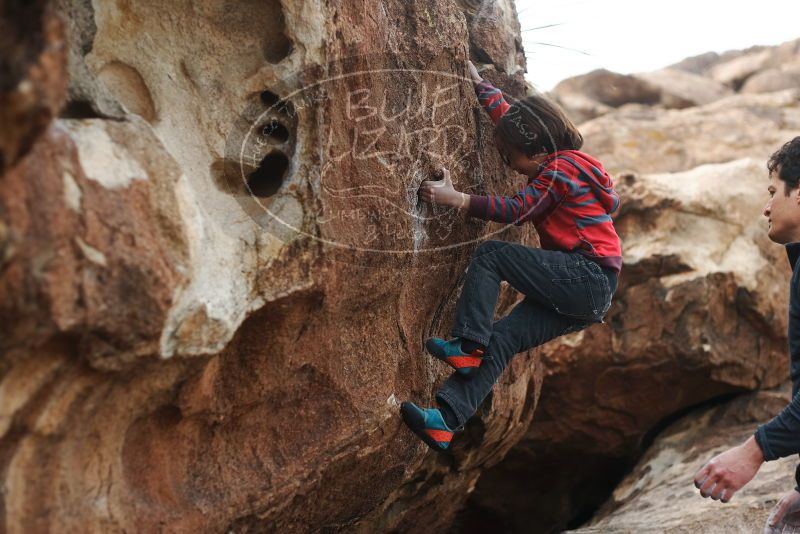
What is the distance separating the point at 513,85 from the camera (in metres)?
4.19

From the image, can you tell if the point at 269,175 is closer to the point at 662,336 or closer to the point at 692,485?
the point at 692,485

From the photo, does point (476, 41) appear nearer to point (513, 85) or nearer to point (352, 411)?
point (513, 85)

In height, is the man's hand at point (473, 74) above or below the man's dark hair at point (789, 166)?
above

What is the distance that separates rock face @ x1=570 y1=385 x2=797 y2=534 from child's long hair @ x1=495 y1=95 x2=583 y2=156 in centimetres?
187

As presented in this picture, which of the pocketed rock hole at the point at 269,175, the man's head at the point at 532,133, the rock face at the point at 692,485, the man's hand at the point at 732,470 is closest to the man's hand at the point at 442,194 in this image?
the man's head at the point at 532,133

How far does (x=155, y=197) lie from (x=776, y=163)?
2.32 metres

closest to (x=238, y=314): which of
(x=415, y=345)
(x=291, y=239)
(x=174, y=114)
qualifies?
(x=291, y=239)

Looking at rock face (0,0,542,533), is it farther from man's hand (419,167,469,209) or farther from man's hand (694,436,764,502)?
man's hand (694,436,764,502)

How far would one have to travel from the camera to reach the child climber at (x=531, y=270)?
325 centimetres

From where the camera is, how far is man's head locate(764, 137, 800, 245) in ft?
10.7

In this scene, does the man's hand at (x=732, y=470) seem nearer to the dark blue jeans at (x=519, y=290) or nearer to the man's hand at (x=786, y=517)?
the man's hand at (x=786, y=517)

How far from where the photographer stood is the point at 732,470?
294cm

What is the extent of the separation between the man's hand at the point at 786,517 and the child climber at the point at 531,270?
40.5 inches

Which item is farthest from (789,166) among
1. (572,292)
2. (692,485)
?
(692,485)
